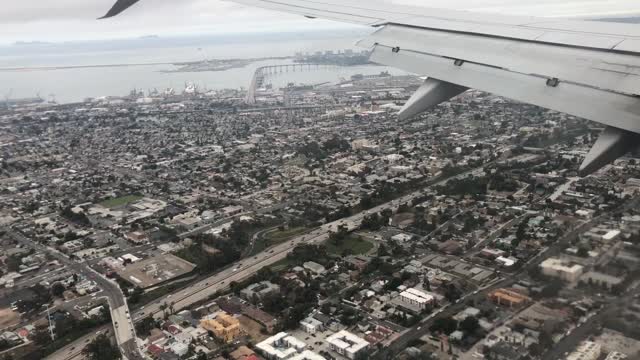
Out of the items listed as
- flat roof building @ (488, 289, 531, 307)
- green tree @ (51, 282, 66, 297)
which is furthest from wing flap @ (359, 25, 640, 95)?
green tree @ (51, 282, 66, 297)

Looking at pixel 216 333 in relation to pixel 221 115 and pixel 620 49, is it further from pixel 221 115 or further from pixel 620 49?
pixel 221 115

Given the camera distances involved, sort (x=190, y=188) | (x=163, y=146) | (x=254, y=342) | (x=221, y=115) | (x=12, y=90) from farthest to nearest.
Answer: (x=12, y=90), (x=221, y=115), (x=163, y=146), (x=190, y=188), (x=254, y=342)

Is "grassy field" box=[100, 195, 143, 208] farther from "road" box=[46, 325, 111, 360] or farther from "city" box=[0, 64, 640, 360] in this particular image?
"road" box=[46, 325, 111, 360]

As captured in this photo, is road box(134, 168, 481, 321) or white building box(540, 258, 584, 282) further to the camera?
road box(134, 168, 481, 321)

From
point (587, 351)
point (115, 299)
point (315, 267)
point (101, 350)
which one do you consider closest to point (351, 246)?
point (315, 267)

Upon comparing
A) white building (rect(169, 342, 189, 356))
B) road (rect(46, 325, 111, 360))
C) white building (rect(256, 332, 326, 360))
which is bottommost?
road (rect(46, 325, 111, 360))

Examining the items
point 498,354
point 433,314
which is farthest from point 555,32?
point 433,314

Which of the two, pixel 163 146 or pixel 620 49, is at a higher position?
pixel 620 49
